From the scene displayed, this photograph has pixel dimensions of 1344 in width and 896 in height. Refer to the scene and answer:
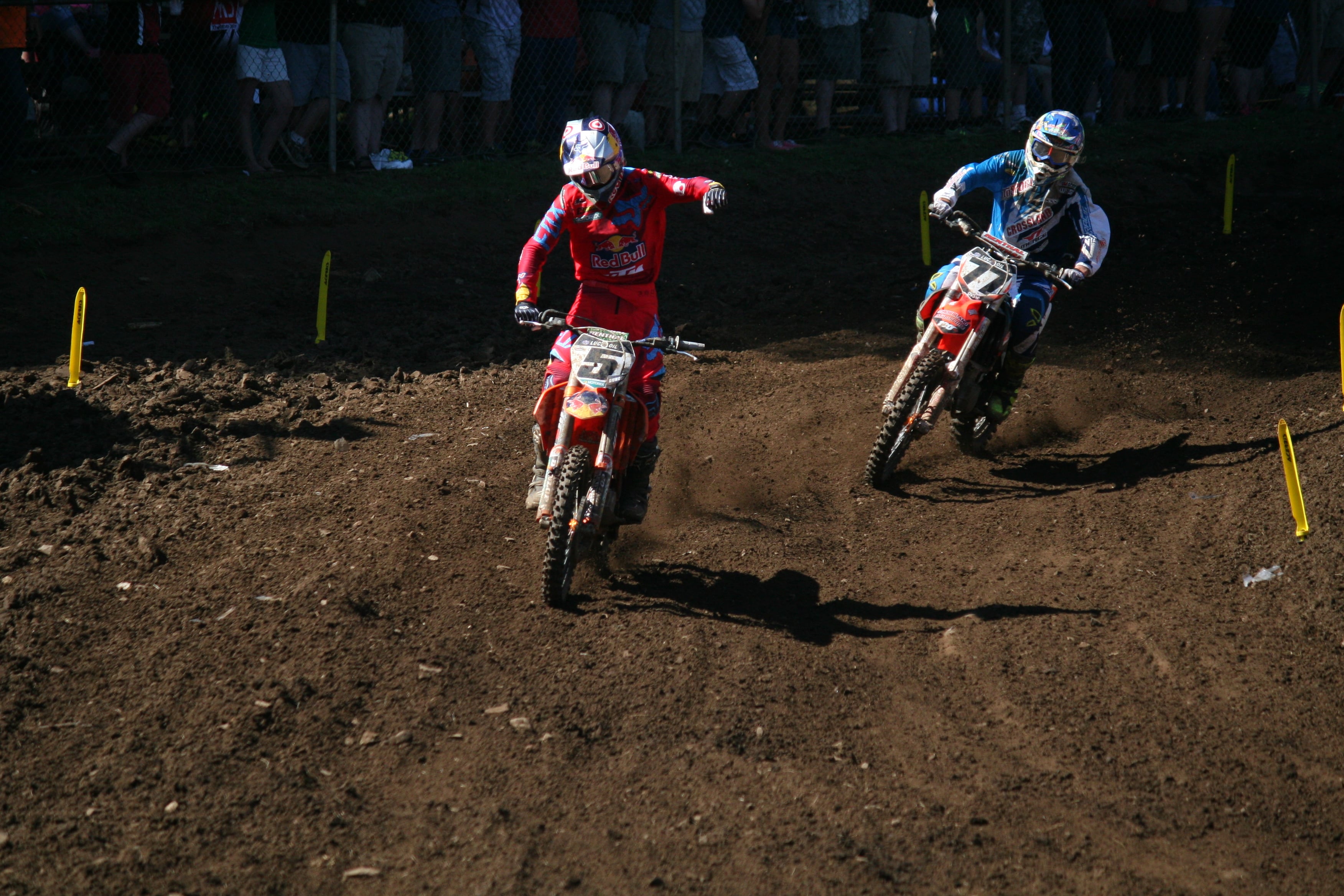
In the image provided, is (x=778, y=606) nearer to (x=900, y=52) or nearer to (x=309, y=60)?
(x=309, y=60)

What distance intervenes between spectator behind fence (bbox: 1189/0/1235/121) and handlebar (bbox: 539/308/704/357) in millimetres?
12568

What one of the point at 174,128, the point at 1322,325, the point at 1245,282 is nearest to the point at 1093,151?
the point at 1245,282

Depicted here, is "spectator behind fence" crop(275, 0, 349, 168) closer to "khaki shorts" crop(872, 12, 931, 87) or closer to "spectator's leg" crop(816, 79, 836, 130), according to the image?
"spectator's leg" crop(816, 79, 836, 130)

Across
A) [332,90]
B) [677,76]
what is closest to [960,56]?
[677,76]

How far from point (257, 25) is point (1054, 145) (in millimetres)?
7829

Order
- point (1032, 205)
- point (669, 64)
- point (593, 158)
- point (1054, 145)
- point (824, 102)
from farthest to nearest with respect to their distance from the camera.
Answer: point (824, 102), point (669, 64), point (1032, 205), point (1054, 145), point (593, 158)

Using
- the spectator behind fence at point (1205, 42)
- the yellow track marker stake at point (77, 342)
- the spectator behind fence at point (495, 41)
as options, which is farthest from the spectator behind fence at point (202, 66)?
the spectator behind fence at point (1205, 42)

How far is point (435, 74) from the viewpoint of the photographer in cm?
1205

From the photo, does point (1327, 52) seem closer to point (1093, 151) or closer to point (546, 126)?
point (1093, 151)

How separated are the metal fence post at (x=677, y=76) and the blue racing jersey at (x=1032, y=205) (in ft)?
21.2

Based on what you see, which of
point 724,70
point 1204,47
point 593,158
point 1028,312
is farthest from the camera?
point 1204,47

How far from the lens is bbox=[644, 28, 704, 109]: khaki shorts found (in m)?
13.1

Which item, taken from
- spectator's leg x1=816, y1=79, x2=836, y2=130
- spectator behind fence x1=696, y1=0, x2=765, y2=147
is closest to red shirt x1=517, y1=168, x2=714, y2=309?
spectator behind fence x1=696, y1=0, x2=765, y2=147

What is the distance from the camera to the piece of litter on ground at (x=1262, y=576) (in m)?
5.54
